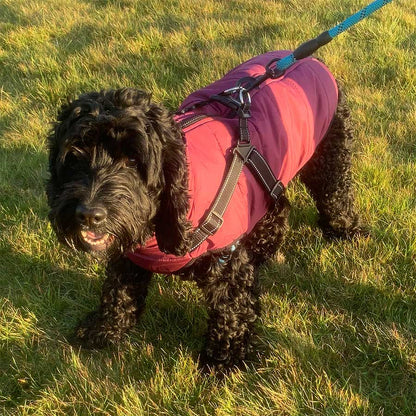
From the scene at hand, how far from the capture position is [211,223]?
231 cm

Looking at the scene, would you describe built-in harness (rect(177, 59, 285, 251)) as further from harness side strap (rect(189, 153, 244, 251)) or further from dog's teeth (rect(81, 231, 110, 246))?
dog's teeth (rect(81, 231, 110, 246))

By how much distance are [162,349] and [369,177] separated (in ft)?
7.18

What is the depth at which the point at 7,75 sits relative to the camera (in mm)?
5680

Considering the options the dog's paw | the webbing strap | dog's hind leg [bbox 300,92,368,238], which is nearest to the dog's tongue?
the webbing strap

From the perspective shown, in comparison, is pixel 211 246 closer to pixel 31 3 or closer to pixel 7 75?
pixel 7 75

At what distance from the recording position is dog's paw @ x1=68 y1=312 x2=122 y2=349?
9.37ft

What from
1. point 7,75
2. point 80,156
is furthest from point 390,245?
point 7,75

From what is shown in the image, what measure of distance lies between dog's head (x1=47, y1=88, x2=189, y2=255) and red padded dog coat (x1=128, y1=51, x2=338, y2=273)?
16cm

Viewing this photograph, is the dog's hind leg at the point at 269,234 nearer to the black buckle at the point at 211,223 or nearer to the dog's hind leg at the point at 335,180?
the dog's hind leg at the point at 335,180

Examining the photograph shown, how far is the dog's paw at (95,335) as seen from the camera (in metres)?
2.86

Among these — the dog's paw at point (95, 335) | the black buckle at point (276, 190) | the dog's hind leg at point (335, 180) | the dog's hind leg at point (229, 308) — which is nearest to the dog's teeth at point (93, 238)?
the dog's hind leg at point (229, 308)

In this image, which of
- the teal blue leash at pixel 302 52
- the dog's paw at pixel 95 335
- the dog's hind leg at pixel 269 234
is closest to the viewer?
the teal blue leash at pixel 302 52

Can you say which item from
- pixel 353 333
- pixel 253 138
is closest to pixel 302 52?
pixel 253 138

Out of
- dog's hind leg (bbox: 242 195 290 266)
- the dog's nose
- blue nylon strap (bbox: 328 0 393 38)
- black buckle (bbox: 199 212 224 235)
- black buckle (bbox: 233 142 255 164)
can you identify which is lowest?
dog's hind leg (bbox: 242 195 290 266)
